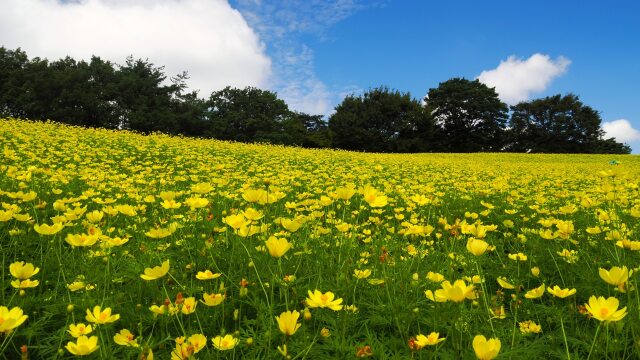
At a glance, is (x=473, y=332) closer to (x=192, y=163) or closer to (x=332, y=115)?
(x=192, y=163)

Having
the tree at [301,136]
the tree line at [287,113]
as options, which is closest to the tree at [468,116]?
the tree line at [287,113]

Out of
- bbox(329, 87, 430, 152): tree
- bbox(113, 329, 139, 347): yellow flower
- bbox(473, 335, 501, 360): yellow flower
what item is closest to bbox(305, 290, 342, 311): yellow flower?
bbox(473, 335, 501, 360): yellow flower

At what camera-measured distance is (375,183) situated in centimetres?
786

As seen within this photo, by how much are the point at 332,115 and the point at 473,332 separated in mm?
47043

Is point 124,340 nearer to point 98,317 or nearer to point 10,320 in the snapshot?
point 98,317

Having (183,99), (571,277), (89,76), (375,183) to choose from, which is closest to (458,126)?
(183,99)

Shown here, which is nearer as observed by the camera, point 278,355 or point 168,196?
point 278,355

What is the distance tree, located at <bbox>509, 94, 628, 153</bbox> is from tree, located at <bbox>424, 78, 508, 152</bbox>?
2466 millimetres

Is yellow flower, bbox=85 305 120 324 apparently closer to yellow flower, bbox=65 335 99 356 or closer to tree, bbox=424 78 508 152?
yellow flower, bbox=65 335 99 356

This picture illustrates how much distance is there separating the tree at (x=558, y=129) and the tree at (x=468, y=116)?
247cm

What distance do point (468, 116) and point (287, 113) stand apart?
22103 mm

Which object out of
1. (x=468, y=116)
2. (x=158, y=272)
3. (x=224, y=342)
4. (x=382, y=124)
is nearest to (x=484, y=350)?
(x=224, y=342)

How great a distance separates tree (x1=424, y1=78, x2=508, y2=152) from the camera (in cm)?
4738

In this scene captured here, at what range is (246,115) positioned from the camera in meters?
46.0
